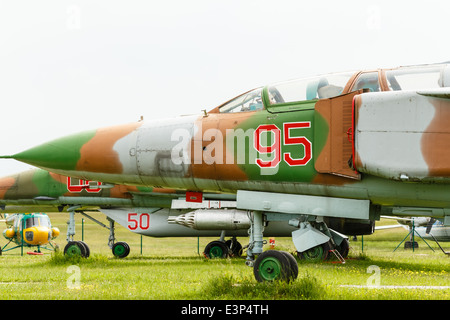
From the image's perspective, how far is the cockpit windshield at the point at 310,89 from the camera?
7.96 meters

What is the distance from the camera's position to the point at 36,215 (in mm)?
25484

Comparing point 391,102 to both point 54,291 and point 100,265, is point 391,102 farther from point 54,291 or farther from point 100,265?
point 100,265

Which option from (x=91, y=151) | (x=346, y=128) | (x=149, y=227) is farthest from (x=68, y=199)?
(x=346, y=128)

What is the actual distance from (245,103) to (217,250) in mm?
9243

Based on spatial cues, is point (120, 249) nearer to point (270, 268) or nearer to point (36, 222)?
point (36, 222)

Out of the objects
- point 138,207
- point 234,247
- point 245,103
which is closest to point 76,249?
point 138,207

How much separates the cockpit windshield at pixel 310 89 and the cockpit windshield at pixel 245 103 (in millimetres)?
221

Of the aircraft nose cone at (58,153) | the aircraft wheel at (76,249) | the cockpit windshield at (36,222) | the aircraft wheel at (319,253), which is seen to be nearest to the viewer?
the aircraft nose cone at (58,153)

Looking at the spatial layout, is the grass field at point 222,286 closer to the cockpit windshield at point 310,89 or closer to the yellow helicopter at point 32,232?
the cockpit windshield at point 310,89

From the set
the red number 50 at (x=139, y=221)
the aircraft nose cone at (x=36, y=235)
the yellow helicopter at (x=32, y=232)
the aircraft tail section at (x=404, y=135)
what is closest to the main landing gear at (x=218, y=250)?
the red number 50 at (x=139, y=221)

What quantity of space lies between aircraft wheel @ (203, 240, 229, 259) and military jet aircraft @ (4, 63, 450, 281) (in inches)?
328

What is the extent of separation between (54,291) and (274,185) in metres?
3.42

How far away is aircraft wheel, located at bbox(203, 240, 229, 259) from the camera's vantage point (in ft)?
55.6

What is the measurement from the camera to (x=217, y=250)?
17016 millimetres
